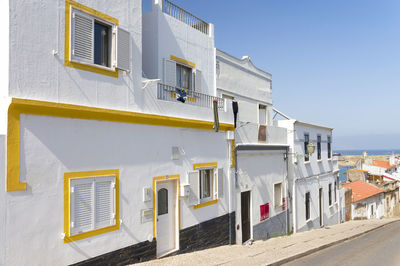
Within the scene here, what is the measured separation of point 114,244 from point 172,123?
3609 mm

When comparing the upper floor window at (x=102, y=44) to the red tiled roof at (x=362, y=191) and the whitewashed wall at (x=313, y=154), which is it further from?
the red tiled roof at (x=362, y=191)

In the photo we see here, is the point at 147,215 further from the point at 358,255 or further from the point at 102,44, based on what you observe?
the point at 358,255

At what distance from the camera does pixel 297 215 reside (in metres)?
17.9

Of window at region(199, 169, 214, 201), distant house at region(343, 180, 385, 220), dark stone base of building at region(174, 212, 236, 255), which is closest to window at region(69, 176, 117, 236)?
dark stone base of building at region(174, 212, 236, 255)

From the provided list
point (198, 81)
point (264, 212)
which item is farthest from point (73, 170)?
point (264, 212)

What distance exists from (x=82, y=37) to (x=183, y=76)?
210 inches

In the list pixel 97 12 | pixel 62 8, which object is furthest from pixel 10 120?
pixel 97 12

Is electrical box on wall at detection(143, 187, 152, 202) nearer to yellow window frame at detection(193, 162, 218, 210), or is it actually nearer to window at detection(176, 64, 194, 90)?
yellow window frame at detection(193, 162, 218, 210)

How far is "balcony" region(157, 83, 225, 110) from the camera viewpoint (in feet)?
31.8

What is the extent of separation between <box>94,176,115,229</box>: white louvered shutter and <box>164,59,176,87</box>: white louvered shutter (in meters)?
4.60

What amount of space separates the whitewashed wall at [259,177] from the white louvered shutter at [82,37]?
7.36 metres

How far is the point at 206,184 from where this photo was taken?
11.4 metres

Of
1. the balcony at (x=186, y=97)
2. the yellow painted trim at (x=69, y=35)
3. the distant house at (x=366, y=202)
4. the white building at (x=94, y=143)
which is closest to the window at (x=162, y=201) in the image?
the white building at (x=94, y=143)

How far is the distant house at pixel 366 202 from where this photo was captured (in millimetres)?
30472
